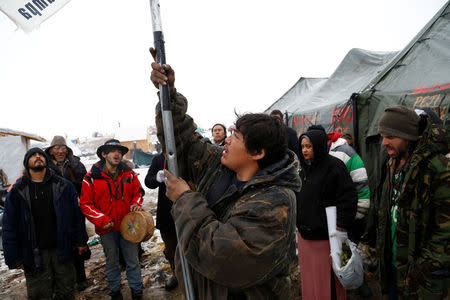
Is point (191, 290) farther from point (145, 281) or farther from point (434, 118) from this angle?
point (145, 281)

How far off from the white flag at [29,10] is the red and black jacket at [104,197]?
2.55 metres

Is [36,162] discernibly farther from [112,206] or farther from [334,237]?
[334,237]

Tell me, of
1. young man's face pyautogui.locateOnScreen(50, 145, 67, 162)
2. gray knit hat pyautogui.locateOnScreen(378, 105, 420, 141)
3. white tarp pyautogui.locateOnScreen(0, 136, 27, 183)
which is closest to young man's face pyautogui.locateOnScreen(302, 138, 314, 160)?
gray knit hat pyautogui.locateOnScreen(378, 105, 420, 141)

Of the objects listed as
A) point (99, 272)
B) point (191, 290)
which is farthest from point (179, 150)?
point (99, 272)

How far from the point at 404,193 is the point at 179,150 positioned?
6.20ft

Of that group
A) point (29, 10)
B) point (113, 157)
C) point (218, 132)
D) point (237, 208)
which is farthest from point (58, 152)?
point (237, 208)

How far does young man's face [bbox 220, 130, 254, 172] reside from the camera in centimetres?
142

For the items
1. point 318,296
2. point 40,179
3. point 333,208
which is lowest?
point 318,296

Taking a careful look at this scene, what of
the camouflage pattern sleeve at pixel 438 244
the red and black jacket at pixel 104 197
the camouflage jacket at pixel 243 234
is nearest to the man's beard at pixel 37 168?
the red and black jacket at pixel 104 197

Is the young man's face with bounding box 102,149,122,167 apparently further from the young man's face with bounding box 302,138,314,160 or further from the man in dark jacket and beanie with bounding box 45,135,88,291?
the young man's face with bounding box 302,138,314,160

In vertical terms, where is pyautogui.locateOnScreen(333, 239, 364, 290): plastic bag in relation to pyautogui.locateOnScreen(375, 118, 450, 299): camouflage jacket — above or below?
below

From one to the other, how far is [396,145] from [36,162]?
433cm

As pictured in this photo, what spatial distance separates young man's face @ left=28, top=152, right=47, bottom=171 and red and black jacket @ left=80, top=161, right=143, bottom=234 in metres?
0.57

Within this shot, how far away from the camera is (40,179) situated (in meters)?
3.40
